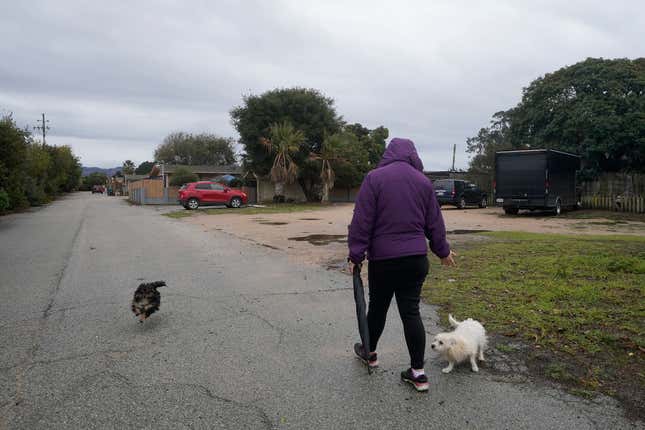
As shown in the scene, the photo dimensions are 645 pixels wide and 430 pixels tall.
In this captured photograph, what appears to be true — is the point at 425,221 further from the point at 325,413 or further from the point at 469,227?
the point at 469,227

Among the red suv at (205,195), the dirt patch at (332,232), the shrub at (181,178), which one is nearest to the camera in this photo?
the dirt patch at (332,232)

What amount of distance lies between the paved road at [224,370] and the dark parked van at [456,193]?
18.8 meters

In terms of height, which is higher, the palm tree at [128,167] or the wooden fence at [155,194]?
the palm tree at [128,167]

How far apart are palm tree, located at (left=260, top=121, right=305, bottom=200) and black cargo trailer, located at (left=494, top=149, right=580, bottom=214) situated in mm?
13220

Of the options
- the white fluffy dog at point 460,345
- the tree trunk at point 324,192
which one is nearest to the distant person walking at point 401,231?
the white fluffy dog at point 460,345

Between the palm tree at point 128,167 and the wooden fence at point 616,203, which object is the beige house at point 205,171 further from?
the palm tree at point 128,167

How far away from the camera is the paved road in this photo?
292 cm

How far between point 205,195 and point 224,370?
913 inches

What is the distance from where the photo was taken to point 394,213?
3.26 metres

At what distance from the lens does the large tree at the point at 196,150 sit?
246 ft

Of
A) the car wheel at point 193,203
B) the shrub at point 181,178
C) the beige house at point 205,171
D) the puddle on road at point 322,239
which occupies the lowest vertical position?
the puddle on road at point 322,239

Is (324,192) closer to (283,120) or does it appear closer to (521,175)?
(283,120)

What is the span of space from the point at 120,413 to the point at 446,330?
9.89 feet

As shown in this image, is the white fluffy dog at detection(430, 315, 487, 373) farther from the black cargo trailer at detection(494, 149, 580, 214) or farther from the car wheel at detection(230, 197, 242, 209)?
the car wheel at detection(230, 197, 242, 209)
